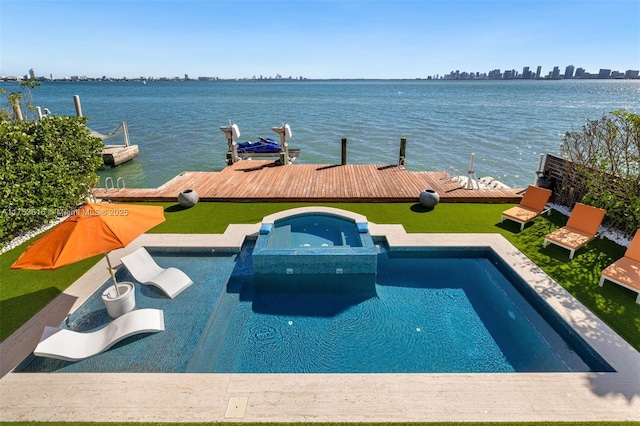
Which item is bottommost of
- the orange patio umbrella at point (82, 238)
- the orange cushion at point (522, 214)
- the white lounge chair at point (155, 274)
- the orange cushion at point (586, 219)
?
the white lounge chair at point (155, 274)

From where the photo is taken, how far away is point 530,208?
1184 cm

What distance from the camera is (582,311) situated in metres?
7.30

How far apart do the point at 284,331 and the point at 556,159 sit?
1279 cm

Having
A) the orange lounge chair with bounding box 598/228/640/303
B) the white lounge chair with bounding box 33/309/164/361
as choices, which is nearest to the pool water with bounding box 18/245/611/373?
the white lounge chair with bounding box 33/309/164/361

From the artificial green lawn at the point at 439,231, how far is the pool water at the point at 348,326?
1184 millimetres

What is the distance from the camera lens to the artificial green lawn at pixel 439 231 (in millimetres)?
7465

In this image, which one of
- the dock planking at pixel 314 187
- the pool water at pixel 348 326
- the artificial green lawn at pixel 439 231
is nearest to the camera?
the pool water at pixel 348 326

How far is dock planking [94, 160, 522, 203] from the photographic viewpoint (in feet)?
46.1

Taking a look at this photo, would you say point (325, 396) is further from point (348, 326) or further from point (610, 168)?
point (610, 168)

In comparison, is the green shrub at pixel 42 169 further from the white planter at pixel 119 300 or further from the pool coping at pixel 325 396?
the pool coping at pixel 325 396

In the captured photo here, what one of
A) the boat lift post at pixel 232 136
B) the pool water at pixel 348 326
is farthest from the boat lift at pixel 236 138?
the pool water at pixel 348 326

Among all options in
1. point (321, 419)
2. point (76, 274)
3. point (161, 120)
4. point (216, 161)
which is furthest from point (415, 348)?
point (161, 120)

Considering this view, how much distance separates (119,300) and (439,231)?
936 cm

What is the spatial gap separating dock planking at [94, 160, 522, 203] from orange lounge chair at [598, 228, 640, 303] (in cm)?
550
